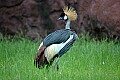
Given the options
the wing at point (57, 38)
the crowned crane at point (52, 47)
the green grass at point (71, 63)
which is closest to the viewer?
the green grass at point (71, 63)

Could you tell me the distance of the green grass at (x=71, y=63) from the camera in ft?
21.2

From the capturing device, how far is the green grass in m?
6.47

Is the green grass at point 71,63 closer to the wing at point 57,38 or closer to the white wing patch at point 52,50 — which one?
the white wing patch at point 52,50

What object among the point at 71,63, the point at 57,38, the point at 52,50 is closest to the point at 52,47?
the point at 52,50

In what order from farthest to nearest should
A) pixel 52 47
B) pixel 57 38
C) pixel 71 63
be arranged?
pixel 71 63 < pixel 57 38 < pixel 52 47

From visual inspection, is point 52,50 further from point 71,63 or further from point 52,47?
point 71,63

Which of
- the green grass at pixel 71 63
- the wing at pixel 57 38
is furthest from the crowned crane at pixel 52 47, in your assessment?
the green grass at pixel 71 63

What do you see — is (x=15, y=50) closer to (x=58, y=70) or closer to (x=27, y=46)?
(x=27, y=46)

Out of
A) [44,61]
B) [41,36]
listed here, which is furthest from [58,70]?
[41,36]

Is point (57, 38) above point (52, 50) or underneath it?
above

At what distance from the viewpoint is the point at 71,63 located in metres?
7.65

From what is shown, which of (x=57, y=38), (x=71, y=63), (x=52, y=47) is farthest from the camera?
(x=71, y=63)

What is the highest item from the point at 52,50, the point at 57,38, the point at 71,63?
the point at 57,38

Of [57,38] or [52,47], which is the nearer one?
[52,47]
